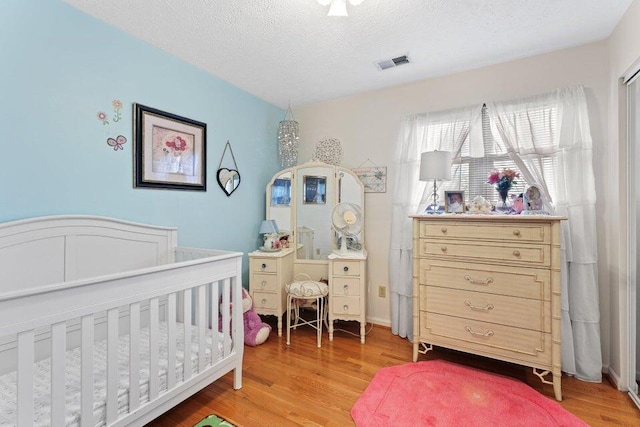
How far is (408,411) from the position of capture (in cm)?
162

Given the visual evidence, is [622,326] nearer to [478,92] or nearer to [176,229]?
[478,92]

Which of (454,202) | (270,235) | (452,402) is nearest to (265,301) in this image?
(270,235)

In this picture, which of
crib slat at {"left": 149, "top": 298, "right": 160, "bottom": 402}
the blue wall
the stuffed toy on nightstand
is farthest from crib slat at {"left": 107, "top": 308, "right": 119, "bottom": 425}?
the stuffed toy on nightstand

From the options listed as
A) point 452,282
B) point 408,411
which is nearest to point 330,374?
point 408,411

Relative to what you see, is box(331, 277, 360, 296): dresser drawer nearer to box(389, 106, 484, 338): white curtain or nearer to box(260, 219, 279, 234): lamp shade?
box(389, 106, 484, 338): white curtain

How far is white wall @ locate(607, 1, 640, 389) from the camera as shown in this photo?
1797 mm

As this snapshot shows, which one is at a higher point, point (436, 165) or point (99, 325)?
point (436, 165)

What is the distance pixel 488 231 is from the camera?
1.94 m

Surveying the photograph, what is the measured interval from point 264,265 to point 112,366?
4.97 feet

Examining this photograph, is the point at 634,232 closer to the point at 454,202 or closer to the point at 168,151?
the point at 454,202

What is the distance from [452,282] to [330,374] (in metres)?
1.10

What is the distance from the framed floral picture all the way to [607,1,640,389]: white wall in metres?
3.03

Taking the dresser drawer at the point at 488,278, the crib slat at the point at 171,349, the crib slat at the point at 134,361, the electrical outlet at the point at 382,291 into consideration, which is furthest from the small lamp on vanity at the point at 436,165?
the crib slat at the point at 134,361

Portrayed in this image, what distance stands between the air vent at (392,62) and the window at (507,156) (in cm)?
64
